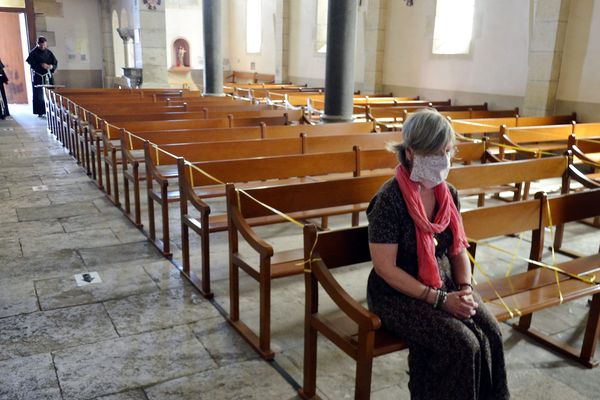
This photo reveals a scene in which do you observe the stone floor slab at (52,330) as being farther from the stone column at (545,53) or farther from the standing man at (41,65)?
the standing man at (41,65)

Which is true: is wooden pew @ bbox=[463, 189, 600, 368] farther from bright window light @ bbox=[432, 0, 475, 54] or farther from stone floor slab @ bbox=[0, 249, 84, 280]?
bright window light @ bbox=[432, 0, 475, 54]

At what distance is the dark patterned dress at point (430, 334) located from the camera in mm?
2064

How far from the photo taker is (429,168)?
85.0 inches

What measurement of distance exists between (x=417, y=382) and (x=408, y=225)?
611mm

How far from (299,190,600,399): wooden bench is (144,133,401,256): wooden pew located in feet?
5.70

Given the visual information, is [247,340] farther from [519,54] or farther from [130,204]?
[519,54]

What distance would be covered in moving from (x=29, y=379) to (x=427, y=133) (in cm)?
213

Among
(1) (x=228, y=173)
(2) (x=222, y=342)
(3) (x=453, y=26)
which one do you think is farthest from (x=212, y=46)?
(2) (x=222, y=342)

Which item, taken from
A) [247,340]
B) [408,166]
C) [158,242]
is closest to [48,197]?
[158,242]

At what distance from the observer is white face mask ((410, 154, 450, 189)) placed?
7.08ft

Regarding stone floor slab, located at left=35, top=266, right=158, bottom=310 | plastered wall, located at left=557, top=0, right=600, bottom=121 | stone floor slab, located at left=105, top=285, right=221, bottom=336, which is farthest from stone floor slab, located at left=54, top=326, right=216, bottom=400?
plastered wall, located at left=557, top=0, right=600, bottom=121

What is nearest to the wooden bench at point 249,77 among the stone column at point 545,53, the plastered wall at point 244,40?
the plastered wall at point 244,40

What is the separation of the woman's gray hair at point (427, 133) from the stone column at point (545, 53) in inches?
261

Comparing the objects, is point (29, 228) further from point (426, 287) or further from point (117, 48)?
point (117, 48)
